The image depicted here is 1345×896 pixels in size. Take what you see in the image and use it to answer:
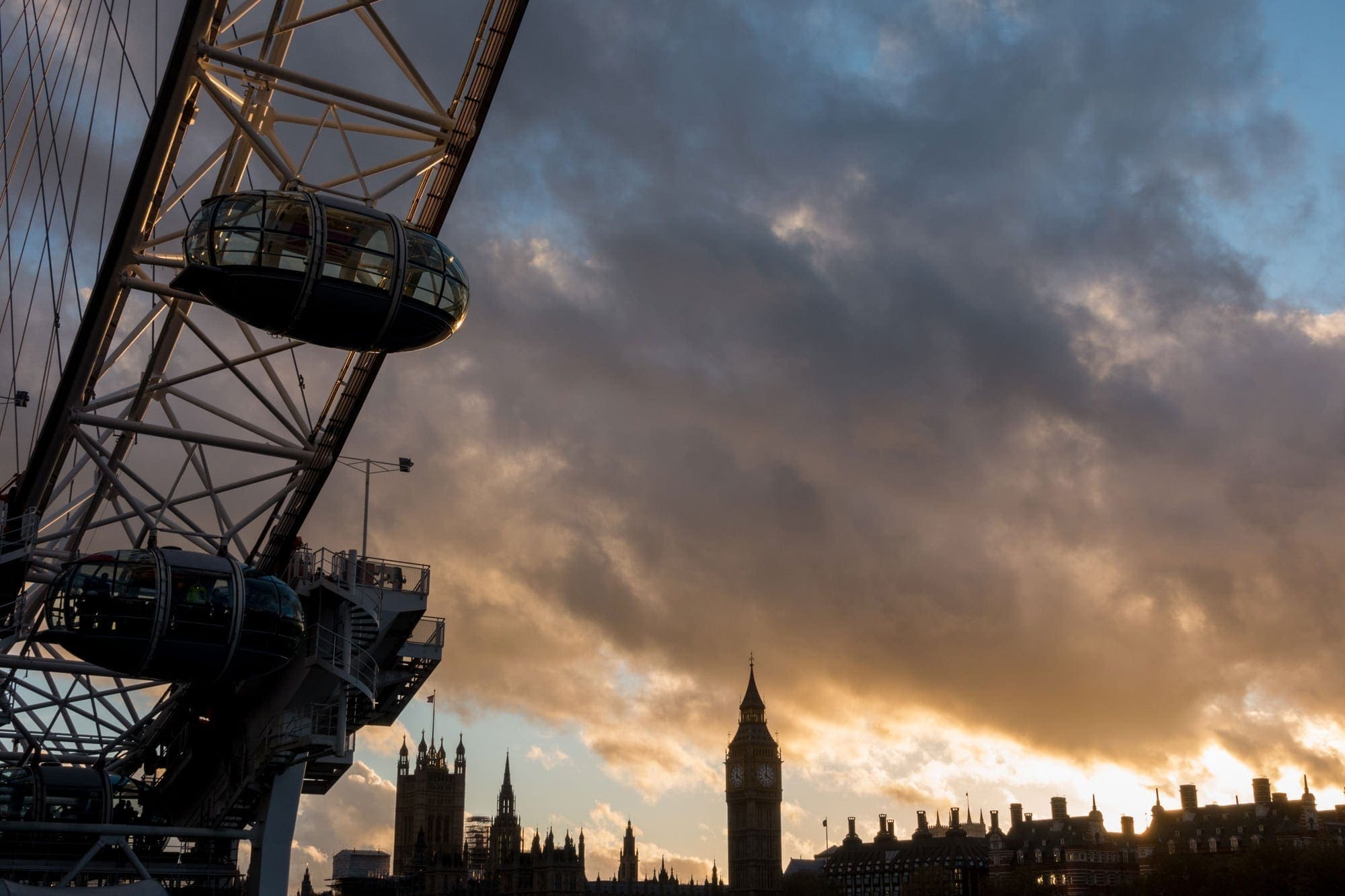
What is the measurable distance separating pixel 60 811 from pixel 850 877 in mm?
147039

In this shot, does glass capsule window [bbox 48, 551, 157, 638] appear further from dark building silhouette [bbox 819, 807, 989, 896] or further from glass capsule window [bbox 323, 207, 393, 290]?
dark building silhouette [bbox 819, 807, 989, 896]

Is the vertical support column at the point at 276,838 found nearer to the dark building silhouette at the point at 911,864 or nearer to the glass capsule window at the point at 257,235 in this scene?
the glass capsule window at the point at 257,235

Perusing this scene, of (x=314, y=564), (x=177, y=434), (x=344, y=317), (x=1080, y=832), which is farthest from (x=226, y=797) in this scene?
(x=1080, y=832)

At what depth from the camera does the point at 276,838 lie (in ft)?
128

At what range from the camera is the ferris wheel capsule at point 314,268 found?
23750 millimetres

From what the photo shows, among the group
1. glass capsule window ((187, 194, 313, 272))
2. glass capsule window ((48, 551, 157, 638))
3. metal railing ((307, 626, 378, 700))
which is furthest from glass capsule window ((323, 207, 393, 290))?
metal railing ((307, 626, 378, 700))

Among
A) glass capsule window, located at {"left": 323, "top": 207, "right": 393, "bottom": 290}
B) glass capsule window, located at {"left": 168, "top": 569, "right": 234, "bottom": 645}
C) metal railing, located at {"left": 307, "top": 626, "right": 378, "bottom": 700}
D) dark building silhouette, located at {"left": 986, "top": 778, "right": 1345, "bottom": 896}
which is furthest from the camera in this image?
dark building silhouette, located at {"left": 986, "top": 778, "right": 1345, "bottom": 896}

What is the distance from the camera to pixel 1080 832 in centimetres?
12925

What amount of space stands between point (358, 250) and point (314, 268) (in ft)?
2.69

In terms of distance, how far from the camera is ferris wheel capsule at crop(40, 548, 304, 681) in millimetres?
29734

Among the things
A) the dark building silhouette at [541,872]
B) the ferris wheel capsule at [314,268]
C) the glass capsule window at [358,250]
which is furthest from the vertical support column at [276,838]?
the dark building silhouette at [541,872]

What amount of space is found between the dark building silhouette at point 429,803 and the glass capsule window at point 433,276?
555ft

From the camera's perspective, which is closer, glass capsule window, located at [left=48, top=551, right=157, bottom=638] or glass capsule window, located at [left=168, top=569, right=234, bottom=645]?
glass capsule window, located at [left=48, top=551, right=157, bottom=638]

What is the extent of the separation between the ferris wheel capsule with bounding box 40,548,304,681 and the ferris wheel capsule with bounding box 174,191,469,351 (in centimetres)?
793
